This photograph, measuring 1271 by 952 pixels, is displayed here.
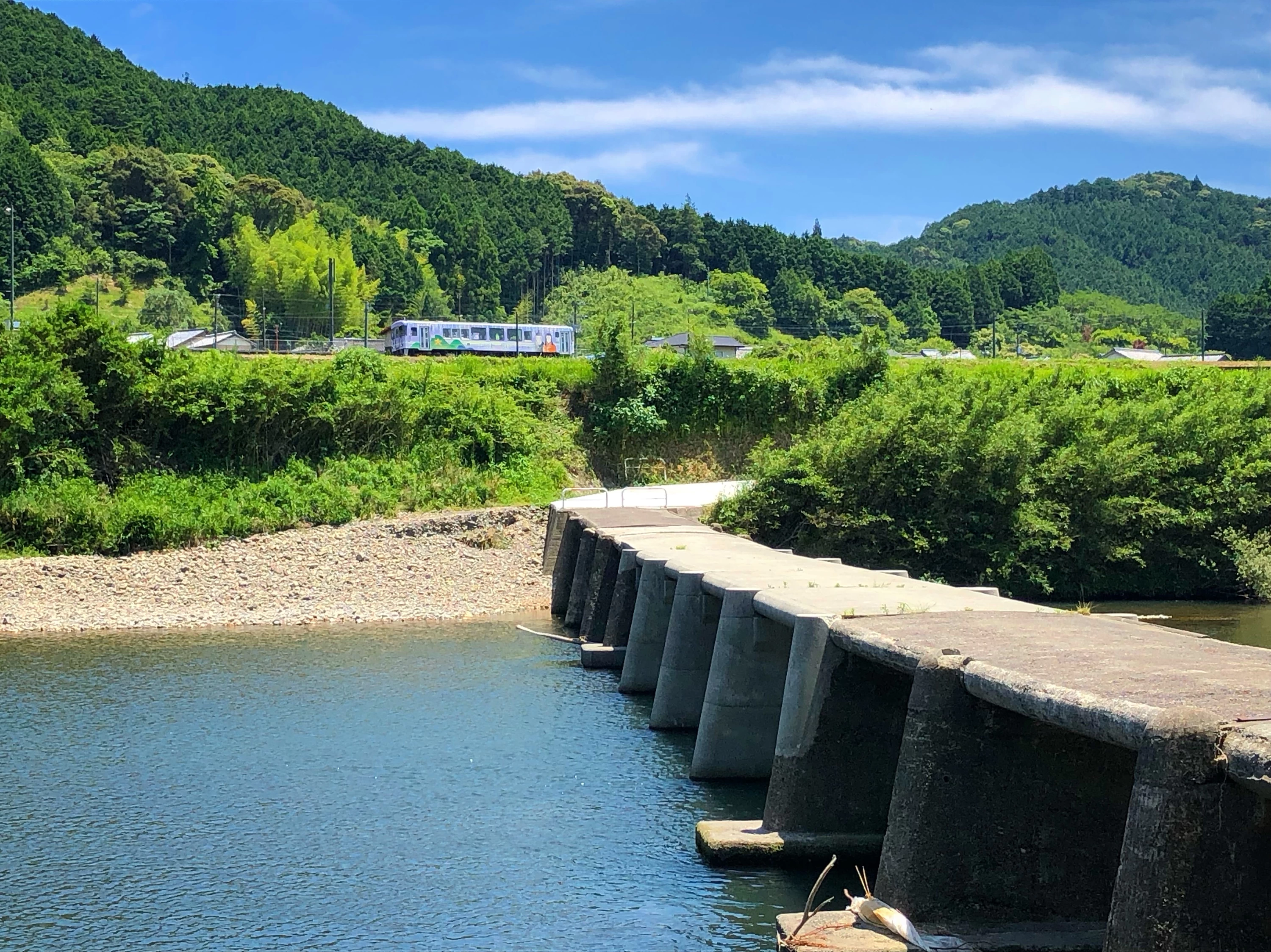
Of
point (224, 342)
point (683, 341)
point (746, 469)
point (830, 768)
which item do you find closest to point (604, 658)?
point (830, 768)

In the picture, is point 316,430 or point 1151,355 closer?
point 316,430

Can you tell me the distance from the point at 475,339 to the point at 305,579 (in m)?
45.7

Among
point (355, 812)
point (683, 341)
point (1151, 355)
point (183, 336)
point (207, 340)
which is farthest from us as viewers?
point (1151, 355)

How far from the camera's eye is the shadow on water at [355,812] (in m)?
13.6

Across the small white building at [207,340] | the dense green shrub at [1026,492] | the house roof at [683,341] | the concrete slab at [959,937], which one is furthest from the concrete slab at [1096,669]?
the house roof at [683,341]

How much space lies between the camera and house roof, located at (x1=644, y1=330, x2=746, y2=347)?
9982 cm

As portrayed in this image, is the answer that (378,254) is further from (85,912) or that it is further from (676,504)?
(85,912)

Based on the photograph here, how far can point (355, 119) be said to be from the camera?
597 feet

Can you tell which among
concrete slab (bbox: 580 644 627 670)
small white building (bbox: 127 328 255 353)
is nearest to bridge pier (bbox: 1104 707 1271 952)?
concrete slab (bbox: 580 644 627 670)

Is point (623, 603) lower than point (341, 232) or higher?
lower

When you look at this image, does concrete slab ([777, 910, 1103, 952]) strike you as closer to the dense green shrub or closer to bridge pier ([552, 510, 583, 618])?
bridge pier ([552, 510, 583, 618])

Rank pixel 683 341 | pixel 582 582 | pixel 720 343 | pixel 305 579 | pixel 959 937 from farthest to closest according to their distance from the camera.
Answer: pixel 720 343 < pixel 683 341 < pixel 305 579 < pixel 582 582 < pixel 959 937

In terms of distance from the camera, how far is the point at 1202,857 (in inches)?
337

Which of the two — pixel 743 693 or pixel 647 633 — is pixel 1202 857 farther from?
pixel 647 633
